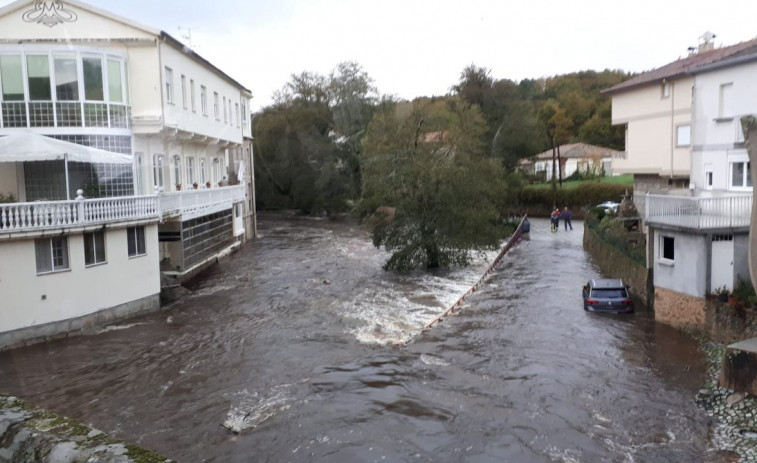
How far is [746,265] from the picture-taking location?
57.7 ft

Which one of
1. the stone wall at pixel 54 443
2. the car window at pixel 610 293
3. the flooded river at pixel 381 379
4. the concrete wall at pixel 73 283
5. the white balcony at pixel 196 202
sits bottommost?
the flooded river at pixel 381 379

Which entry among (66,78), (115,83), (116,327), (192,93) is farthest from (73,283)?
(192,93)

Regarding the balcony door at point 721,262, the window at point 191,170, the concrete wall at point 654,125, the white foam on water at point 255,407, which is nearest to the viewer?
the white foam on water at point 255,407

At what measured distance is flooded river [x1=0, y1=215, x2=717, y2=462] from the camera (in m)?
12.0

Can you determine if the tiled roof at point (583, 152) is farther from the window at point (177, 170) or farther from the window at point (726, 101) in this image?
the window at point (726, 101)

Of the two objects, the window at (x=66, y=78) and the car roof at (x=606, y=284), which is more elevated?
the window at (x=66, y=78)

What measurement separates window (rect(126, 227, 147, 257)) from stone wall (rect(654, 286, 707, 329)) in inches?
693

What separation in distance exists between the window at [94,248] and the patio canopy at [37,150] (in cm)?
255

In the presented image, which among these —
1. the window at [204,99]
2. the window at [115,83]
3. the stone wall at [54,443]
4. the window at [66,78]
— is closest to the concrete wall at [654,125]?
the window at [204,99]

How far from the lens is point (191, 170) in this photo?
109 ft

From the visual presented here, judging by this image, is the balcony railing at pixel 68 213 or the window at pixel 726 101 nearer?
the balcony railing at pixel 68 213

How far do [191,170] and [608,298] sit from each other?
21904 mm

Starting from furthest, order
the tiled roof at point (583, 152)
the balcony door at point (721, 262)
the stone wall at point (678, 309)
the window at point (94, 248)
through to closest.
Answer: the tiled roof at point (583, 152) < the window at point (94, 248) < the stone wall at point (678, 309) < the balcony door at point (721, 262)

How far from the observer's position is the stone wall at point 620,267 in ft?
73.8
